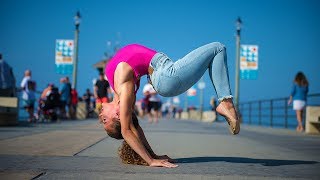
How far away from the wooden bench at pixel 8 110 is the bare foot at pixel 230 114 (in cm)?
886

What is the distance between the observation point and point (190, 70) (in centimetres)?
443

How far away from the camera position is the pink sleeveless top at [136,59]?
4391 mm

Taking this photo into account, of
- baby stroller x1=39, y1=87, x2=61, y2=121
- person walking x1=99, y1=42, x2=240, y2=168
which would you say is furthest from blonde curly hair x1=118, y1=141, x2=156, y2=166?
baby stroller x1=39, y1=87, x2=61, y2=121

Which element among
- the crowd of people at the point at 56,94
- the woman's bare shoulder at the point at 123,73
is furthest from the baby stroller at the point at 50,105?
the woman's bare shoulder at the point at 123,73

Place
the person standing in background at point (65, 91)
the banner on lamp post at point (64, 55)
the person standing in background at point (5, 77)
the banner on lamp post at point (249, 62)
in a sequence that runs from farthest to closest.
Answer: the banner on lamp post at point (249, 62), the banner on lamp post at point (64, 55), the person standing in background at point (65, 91), the person standing in background at point (5, 77)

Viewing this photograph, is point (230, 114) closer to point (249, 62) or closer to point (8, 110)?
point (8, 110)

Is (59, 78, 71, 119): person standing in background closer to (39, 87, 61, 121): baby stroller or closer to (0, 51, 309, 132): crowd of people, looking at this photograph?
(0, 51, 309, 132): crowd of people

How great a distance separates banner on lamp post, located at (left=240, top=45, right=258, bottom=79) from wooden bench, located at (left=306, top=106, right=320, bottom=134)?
972 cm

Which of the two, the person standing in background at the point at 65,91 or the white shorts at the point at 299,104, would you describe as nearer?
the white shorts at the point at 299,104

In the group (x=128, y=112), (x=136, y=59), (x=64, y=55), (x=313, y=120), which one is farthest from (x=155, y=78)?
(x=64, y=55)

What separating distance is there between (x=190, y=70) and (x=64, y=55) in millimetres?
19135

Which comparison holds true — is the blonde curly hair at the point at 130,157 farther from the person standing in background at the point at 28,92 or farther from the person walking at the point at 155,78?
the person standing in background at the point at 28,92

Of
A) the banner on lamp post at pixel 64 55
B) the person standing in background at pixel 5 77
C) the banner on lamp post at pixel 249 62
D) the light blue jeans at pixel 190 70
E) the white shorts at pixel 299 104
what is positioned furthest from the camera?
the banner on lamp post at pixel 249 62

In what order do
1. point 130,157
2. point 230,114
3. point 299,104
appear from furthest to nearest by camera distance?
point 299,104, point 130,157, point 230,114
